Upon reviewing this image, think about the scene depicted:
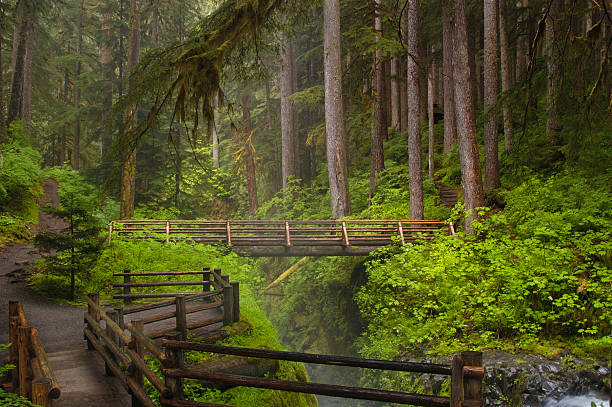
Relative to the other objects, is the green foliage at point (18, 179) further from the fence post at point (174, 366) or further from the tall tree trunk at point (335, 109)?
the fence post at point (174, 366)

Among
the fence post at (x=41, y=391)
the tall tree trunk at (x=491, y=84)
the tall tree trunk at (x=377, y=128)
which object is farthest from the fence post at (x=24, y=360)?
the tall tree trunk at (x=377, y=128)

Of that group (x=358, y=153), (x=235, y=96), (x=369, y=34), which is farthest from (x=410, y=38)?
(x=235, y=96)

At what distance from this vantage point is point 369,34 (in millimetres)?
18766

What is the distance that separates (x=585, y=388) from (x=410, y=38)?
14354 millimetres

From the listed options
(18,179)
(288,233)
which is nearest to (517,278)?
(288,233)

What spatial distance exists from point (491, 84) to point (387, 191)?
674 cm

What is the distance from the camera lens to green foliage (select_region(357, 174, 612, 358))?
1021 centimetres

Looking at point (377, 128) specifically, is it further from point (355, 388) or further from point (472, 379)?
point (472, 379)

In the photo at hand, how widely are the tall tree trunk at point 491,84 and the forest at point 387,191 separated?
0.06 metres

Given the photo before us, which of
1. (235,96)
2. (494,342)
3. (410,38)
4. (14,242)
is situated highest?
(235,96)

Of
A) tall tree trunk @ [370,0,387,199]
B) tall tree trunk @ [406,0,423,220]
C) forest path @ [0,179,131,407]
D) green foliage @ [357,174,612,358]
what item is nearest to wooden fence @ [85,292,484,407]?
forest path @ [0,179,131,407]

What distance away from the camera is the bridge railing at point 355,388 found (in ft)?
12.9

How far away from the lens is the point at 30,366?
5430 mm

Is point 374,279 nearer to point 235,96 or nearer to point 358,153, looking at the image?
point 358,153
